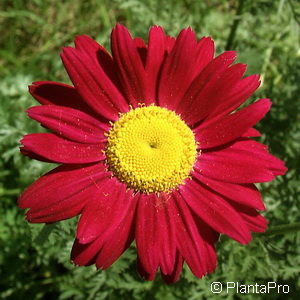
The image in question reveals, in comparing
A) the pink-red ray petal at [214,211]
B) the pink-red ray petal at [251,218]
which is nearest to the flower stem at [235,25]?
the pink-red ray petal at [214,211]

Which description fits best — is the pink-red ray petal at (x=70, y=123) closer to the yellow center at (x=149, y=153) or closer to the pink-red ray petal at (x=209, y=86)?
the yellow center at (x=149, y=153)

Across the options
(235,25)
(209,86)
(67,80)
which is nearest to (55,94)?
(209,86)

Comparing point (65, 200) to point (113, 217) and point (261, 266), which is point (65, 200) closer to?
point (113, 217)

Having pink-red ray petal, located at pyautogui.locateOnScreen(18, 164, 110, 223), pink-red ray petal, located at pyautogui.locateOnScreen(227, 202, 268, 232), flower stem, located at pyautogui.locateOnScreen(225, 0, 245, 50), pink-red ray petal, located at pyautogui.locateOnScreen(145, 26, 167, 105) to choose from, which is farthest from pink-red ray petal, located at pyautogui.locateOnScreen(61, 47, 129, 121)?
flower stem, located at pyautogui.locateOnScreen(225, 0, 245, 50)

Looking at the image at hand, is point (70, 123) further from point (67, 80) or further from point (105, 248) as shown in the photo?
point (67, 80)

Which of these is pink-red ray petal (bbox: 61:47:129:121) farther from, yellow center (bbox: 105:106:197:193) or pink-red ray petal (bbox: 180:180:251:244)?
pink-red ray petal (bbox: 180:180:251:244)
